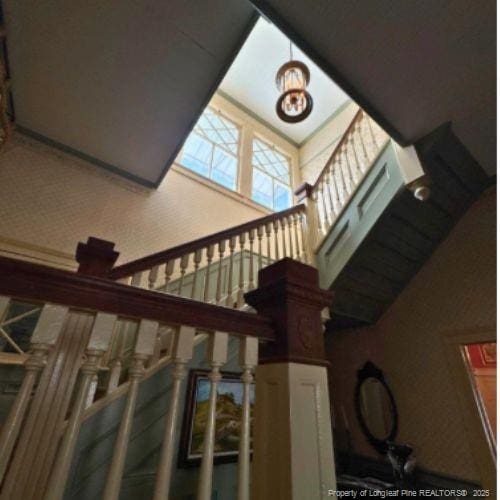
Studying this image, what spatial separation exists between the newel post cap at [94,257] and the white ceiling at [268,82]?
12.9ft

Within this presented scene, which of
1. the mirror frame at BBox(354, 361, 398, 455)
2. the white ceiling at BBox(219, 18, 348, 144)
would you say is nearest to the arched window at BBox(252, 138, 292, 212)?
the white ceiling at BBox(219, 18, 348, 144)

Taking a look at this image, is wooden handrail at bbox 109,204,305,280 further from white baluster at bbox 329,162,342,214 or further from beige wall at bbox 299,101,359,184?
beige wall at bbox 299,101,359,184

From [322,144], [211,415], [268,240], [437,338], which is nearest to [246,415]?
[211,415]

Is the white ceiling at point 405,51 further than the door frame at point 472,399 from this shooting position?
No

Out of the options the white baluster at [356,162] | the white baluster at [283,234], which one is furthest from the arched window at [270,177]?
the white baluster at [356,162]

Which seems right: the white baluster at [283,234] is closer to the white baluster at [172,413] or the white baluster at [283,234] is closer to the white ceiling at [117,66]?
the white ceiling at [117,66]

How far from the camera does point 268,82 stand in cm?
494

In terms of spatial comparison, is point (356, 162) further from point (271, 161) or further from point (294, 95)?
point (271, 161)

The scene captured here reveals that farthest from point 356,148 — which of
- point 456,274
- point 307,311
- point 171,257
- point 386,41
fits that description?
point 307,311

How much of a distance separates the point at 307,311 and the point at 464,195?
9.06 ft

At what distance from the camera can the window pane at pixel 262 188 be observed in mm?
4787

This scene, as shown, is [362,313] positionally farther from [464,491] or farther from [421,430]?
[464,491]

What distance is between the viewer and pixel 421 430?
2666mm

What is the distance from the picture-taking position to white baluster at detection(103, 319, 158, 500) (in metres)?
0.48
